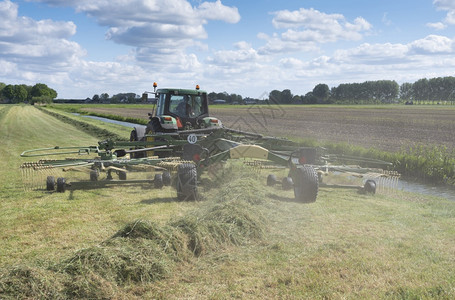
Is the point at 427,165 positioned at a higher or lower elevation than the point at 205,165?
lower

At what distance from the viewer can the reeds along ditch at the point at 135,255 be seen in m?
3.94

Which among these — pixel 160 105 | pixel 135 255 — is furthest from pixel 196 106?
pixel 135 255

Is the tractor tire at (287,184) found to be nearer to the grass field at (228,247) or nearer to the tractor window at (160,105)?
the grass field at (228,247)

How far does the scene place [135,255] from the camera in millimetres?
4551

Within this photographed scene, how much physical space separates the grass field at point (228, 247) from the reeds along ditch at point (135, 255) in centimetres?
1

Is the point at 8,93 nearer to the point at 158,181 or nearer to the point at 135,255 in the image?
the point at 158,181

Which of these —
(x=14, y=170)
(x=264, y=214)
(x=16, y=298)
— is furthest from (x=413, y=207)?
(x=14, y=170)

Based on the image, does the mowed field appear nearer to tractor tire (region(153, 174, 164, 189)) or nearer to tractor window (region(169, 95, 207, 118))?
tractor window (region(169, 95, 207, 118))

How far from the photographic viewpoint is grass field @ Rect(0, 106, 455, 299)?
13.7 feet

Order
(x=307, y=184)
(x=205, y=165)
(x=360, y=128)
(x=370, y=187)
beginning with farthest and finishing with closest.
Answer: (x=360, y=128)
(x=370, y=187)
(x=205, y=165)
(x=307, y=184)

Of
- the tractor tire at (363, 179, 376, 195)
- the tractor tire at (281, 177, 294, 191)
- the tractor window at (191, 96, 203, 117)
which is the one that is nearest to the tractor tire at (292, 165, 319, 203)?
the tractor tire at (281, 177, 294, 191)

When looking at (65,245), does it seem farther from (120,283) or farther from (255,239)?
(255,239)

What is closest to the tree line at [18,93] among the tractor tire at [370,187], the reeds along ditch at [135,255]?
the tractor tire at [370,187]

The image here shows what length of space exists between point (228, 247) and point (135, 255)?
1.37 m
